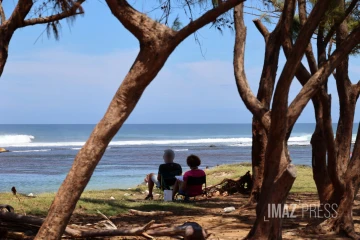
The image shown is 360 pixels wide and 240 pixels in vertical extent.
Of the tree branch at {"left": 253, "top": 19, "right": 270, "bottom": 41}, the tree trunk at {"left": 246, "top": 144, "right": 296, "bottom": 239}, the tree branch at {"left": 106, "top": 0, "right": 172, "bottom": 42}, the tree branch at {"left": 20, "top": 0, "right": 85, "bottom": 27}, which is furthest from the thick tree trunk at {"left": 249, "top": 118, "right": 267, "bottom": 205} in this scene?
the tree branch at {"left": 106, "top": 0, "right": 172, "bottom": 42}

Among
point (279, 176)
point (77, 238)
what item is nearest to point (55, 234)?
point (77, 238)

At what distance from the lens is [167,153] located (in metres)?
12.3

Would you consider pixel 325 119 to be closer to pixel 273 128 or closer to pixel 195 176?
pixel 273 128

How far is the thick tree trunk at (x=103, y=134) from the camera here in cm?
480

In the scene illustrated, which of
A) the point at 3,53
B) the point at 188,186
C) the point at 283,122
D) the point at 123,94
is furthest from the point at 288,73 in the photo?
the point at 188,186

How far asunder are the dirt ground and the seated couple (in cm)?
83

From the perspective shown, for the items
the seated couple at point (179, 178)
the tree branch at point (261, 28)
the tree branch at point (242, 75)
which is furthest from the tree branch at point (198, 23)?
the seated couple at point (179, 178)

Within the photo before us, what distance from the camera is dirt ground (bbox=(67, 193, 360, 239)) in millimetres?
7289

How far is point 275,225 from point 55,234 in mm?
2343

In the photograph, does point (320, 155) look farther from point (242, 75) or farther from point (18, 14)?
point (18, 14)

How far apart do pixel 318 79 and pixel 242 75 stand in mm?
1627

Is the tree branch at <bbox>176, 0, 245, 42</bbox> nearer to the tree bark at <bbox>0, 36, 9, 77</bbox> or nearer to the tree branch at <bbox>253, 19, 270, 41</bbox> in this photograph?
the tree bark at <bbox>0, 36, 9, 77</bbox>

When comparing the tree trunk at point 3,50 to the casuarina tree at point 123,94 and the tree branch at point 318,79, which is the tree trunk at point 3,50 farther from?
the tree branch at point 318,79

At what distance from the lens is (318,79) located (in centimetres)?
633
